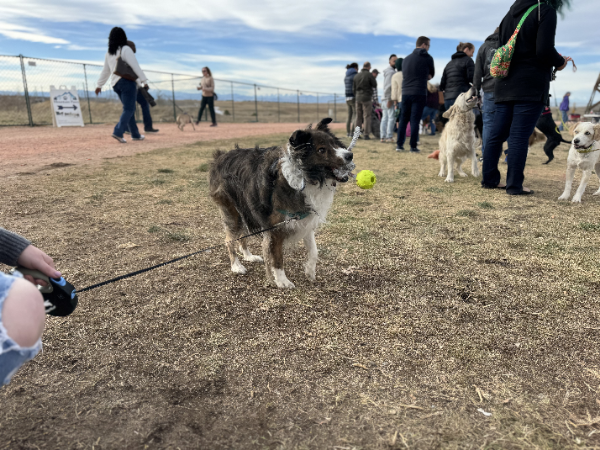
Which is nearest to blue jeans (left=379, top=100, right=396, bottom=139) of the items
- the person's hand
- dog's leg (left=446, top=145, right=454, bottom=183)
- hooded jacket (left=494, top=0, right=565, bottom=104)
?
dog's leg (left=446, top=145, right=454, bottom=183)

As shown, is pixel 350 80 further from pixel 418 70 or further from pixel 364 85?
pixel 418 70

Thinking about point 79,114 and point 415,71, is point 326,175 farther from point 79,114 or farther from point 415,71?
point 79,114

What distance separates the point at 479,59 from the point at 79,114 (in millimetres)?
18725

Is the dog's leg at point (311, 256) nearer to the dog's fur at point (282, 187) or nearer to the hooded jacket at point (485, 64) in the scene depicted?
the dog's fur at point (282, 187)

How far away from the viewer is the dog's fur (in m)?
3.02

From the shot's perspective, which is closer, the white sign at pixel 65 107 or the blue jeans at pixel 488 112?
the blue jeans at pixel 488 112

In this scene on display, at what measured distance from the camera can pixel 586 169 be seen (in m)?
5.87

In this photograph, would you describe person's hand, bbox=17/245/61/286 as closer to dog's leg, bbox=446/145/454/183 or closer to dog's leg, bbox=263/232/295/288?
dog's leg, bbox=263/232/295/288

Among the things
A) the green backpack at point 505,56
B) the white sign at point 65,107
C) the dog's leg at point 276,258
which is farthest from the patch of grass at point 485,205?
the white sign at point 65,107

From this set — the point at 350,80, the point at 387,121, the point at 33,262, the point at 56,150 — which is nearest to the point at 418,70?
the point at 387,121

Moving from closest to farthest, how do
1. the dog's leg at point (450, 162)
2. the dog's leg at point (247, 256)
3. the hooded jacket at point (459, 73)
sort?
the dog's leg at point (247, 256) < the dog's leg at point (450, 162) < the hooded jacket at point (459, 73)

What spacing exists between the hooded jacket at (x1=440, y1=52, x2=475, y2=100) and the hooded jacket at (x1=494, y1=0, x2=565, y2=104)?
377 centimetres

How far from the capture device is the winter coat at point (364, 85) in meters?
13.2

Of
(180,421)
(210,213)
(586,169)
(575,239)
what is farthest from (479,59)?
(180,421)
